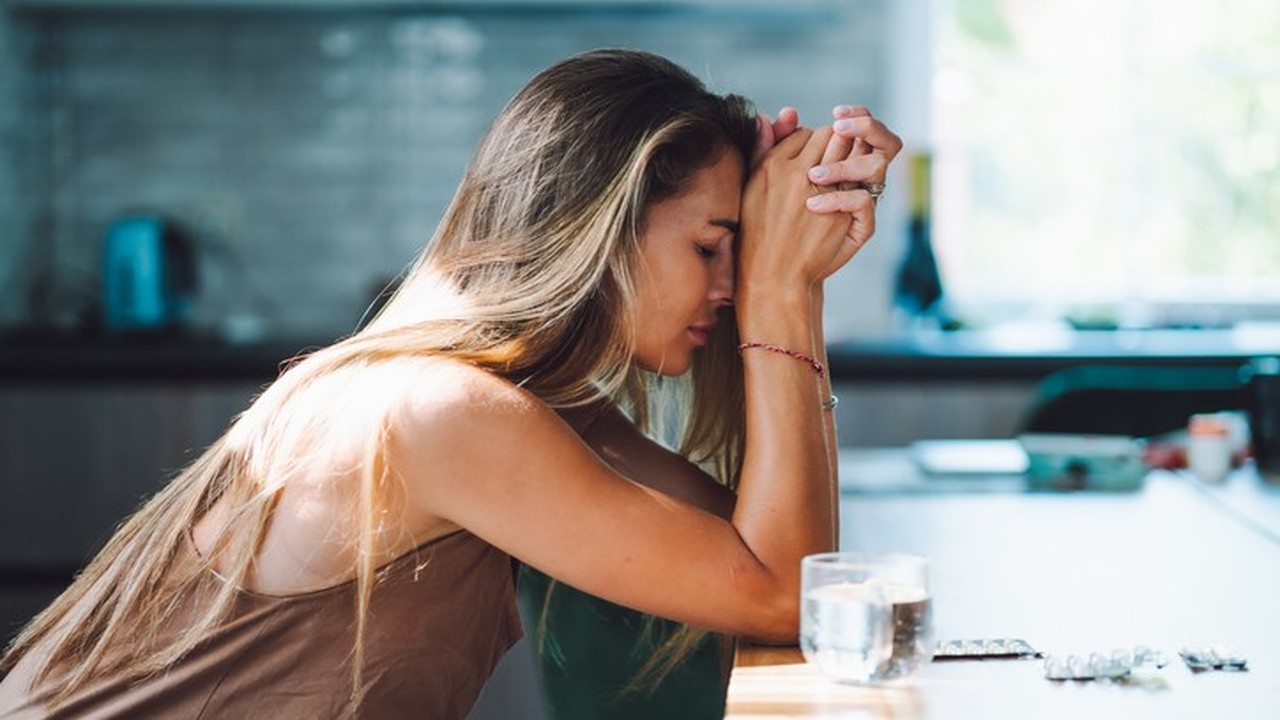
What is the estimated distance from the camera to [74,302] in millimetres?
4816

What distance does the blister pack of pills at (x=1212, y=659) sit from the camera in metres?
1.32

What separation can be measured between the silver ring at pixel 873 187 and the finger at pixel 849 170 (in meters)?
0.02

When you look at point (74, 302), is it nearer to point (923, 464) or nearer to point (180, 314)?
point (180, 314)

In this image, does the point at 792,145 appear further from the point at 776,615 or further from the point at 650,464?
the point at 776,615

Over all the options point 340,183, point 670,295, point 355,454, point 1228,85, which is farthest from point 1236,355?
point 355,454

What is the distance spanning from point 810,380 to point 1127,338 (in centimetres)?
293

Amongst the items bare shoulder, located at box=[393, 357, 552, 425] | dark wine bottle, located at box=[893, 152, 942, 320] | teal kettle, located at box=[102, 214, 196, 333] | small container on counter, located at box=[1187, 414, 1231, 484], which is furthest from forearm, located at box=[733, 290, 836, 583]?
teal kettle, located at box=[102, 214, 196, 333]

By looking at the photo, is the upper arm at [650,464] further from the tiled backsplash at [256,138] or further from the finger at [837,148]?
the tiled backsplash at [256,138]

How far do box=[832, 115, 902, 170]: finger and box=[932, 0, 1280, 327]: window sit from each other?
3.07 m

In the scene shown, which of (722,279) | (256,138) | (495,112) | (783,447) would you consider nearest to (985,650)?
(783,447)

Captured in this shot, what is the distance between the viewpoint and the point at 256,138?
475 cm

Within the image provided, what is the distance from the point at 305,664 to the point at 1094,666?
67 centimetres

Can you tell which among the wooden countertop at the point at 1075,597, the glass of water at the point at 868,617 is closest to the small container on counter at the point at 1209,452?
the wooden countertop at the point at 1075,597

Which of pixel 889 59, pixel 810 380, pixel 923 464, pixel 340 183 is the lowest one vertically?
pixel 923 464
